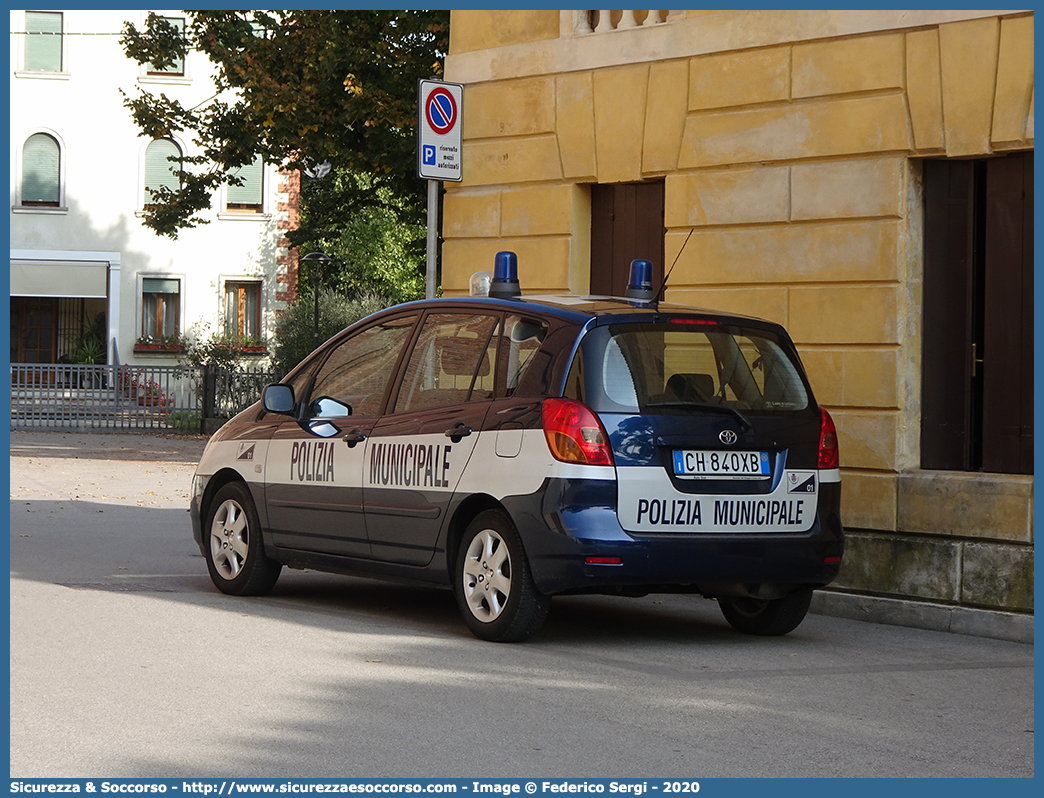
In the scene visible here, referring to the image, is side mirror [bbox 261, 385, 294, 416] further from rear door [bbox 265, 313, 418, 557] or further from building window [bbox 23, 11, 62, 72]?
building window [bbox 23, 11, 62, 72]

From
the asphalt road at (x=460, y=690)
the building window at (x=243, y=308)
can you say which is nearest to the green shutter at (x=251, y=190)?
the building window at (x=243, y=308)

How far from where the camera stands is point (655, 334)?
7.92 meters

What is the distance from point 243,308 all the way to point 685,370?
3776 cm

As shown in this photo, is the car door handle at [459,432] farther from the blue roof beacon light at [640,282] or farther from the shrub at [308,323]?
the shrub at [308,323]

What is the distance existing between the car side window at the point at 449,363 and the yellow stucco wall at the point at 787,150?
2.93m

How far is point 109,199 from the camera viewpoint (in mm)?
43031

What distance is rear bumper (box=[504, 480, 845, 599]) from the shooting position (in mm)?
7465

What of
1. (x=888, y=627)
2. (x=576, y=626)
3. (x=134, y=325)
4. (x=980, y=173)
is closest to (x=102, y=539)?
(x=576, y=626)

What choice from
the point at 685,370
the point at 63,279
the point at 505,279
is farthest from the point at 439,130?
the point at 63,279

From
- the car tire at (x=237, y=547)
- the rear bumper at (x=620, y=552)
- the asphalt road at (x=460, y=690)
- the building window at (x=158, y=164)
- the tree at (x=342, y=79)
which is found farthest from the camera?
the building window at (x=158, y=164)

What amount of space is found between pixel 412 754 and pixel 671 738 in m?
0.98

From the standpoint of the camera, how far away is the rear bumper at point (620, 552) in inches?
294

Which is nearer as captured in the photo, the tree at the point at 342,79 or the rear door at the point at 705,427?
the rear door at the point at 705,427

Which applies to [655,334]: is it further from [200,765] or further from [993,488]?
[200,765]
